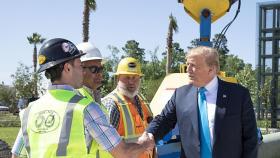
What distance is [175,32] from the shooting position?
34.7m

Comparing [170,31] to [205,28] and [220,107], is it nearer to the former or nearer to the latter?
[205,28]

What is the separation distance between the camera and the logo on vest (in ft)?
8.21

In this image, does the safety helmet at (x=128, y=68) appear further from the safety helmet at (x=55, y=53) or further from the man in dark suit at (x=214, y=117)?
the safety helmet at (x=55, y=53)

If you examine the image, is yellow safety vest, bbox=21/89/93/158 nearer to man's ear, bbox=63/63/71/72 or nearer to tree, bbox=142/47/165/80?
man's ear, bbox=63/63/71/72

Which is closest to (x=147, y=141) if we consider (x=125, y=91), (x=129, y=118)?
(x=129, y=118)

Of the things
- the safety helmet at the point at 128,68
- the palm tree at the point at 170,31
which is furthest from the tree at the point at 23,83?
the safety helmet at the point at 128,68

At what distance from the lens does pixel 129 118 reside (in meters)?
4.34

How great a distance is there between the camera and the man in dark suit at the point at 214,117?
136 inches

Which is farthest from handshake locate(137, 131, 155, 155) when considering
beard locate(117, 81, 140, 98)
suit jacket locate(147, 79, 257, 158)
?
beard locate(117, 81, 140, 98)

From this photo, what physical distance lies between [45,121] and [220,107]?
1480 millimetres

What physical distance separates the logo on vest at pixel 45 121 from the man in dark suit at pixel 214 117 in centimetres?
107

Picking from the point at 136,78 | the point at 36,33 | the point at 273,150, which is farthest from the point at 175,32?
the point at 136,78

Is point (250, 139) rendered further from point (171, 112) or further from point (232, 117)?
point (171, 112)

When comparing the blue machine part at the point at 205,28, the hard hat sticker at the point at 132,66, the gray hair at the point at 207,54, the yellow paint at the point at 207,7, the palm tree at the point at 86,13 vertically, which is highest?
the palm tree at the point at 86,13
